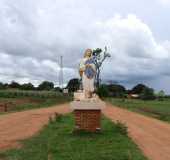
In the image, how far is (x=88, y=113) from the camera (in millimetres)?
14430

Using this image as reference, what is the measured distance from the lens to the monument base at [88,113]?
14.3 m

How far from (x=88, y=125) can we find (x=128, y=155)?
423 cm

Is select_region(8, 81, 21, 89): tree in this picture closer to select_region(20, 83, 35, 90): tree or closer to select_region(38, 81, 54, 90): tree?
select_region(20, 83, 35, 90): tree

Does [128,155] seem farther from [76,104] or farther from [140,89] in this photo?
[140,89]

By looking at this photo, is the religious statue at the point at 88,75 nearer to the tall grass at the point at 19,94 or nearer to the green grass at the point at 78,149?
the green grass at the point at 78,149

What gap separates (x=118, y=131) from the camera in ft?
53.7

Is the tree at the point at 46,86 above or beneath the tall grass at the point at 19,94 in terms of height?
above

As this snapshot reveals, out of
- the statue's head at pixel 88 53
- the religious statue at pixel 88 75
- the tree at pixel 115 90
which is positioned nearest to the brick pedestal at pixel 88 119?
the religious statue at pixel 88 75

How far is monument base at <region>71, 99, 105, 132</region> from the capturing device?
14289 mm

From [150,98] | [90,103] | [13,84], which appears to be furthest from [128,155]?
[13,84]

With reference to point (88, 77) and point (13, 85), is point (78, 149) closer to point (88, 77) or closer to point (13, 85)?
point (88, 77)

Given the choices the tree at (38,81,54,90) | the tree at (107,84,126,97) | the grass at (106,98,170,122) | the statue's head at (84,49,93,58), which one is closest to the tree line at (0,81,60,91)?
the tree at (38,81,54,90)

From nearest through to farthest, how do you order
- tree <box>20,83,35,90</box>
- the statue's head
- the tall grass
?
1. the statue's head
2. the tall grass
3. tree <box>20,83,35,90</box>

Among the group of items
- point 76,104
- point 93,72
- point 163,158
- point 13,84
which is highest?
point 13,84
